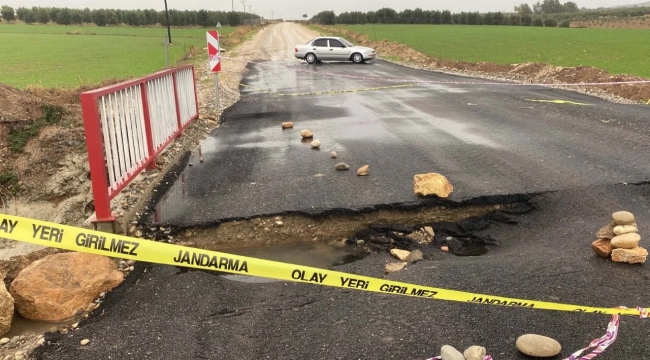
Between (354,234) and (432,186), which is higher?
(432,186)

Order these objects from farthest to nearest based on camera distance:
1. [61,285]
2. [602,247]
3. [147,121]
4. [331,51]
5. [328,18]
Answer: [328,18], [331,51], [147,121], [602,247], [61,285]

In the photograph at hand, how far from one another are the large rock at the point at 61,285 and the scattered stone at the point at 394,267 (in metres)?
2.23

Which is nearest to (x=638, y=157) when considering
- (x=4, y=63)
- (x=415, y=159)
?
(x=415, y=159)

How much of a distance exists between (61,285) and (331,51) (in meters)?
24.3

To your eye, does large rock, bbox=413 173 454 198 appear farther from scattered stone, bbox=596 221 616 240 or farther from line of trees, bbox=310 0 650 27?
line of trees, bbox=310 0 650 27

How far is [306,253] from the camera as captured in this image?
475 cm

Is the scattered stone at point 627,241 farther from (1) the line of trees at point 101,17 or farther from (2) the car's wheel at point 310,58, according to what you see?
(1) the line of trees at point 101,17

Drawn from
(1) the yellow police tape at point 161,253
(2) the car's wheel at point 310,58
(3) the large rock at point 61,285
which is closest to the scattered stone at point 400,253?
(1) the yellow police tape at point 161,253

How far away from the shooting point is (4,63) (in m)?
25.3

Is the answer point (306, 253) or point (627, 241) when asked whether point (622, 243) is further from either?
point (306, 253)

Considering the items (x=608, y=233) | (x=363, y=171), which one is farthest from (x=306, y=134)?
(x=608, y=233)

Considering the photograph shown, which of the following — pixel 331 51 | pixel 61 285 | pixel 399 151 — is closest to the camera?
pixel 61 285

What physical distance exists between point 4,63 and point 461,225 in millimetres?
27811

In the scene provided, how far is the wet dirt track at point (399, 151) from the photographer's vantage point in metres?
5.70
